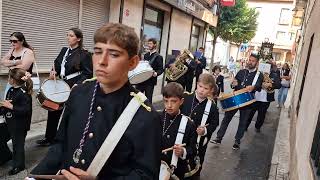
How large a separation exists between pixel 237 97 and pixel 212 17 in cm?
1502

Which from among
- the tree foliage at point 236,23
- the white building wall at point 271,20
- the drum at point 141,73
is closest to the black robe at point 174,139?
the drum at point 141,73

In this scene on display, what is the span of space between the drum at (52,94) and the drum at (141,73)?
7.21 ft

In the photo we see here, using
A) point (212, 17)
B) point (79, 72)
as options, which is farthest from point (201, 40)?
point (79, 72)

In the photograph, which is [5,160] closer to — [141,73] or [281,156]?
[141,73]

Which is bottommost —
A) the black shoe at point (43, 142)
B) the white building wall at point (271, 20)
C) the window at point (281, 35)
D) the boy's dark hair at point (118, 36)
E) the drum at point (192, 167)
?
the black shoe at point (43, 142)

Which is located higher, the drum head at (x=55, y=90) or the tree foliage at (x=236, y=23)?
the tree foliage at (x=236, y=23)

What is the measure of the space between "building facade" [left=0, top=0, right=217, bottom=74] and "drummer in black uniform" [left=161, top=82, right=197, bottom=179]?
4022 millimetres

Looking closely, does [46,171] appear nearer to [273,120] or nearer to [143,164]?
[143,164]

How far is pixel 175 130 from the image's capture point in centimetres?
411

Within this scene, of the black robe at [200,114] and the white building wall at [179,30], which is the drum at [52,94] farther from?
the white building wall at [179,30]

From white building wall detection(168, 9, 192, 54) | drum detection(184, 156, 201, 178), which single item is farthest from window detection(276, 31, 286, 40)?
drum detection(184, 156, 201, 178)

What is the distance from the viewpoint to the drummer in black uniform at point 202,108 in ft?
16.1

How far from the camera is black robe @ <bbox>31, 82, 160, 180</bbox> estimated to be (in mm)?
1888

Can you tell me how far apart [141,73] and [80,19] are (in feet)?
7.16
